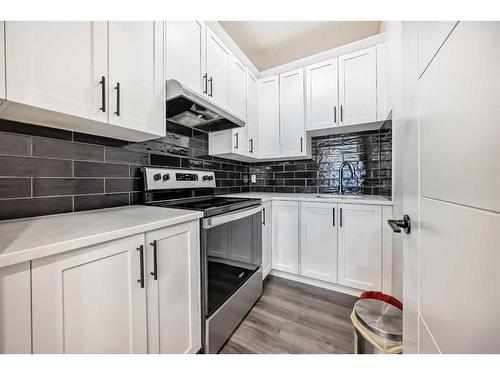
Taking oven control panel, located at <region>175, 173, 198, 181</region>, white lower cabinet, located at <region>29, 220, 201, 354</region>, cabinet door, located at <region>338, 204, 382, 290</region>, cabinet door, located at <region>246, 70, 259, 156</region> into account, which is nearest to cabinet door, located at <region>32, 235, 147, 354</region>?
white lower cabinet, located at <region>29, 220, 201, 354</region>

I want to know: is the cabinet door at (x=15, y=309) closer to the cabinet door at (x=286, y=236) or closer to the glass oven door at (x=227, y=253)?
the glass oven door at (x=227, y=253)

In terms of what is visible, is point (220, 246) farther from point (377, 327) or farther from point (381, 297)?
point (381, 297)

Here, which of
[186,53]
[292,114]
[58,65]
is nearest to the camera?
[58,65]

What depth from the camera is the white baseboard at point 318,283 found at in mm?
1769

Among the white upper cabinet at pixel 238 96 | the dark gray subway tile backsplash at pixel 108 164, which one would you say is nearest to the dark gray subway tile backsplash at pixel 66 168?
the dark gray subway tile backsplash at pixel 108 164

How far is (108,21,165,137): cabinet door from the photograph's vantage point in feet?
3.16

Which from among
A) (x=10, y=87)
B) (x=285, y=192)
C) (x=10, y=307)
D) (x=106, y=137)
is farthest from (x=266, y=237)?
(x=10, y=87)

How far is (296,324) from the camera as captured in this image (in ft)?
4.59

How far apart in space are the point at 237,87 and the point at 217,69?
33 cm

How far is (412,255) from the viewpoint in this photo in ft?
2.06

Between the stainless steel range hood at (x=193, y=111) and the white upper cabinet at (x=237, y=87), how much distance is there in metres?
0.27

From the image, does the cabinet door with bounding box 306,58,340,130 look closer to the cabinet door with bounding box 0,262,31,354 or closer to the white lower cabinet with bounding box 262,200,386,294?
the white lower cabinet with bounding box 262,200,386,294

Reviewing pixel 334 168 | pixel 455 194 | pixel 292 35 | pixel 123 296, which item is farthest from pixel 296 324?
pixel 292 35
